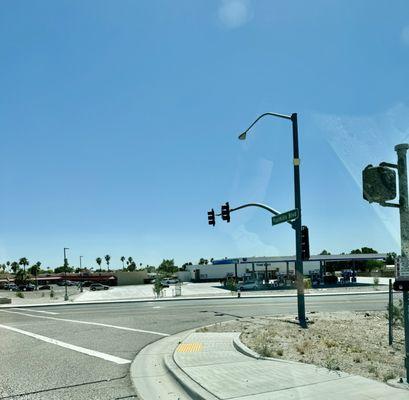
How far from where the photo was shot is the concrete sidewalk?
6.91 meters

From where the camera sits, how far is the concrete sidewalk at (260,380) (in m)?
6.91

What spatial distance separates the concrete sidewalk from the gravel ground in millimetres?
532

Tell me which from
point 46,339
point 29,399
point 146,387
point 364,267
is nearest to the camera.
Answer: point 29,399

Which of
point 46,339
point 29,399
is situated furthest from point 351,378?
point 46,339

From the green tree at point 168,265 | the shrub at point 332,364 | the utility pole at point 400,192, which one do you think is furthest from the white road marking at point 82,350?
the green tree at point 168,265

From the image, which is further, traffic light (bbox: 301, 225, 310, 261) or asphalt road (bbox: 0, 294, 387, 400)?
traffic light (bbox: 301, 225, 310, 261)

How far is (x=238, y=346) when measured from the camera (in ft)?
37.8

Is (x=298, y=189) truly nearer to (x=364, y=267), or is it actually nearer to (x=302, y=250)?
(x=302, y=250)

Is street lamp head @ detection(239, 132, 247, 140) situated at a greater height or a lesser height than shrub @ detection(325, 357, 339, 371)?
greater

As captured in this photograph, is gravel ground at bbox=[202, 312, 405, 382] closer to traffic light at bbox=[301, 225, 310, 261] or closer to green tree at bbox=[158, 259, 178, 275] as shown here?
traffic light at bbox=[301, 225, 310, 261]

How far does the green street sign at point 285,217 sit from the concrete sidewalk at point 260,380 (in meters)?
7.99

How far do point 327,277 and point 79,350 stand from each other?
61580mm

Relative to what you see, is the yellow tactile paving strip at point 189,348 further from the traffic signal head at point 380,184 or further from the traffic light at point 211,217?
the traffic light at point 211,217

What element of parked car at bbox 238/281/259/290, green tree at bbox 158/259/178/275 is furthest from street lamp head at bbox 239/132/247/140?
green tree at bbox 158/259/178/275
